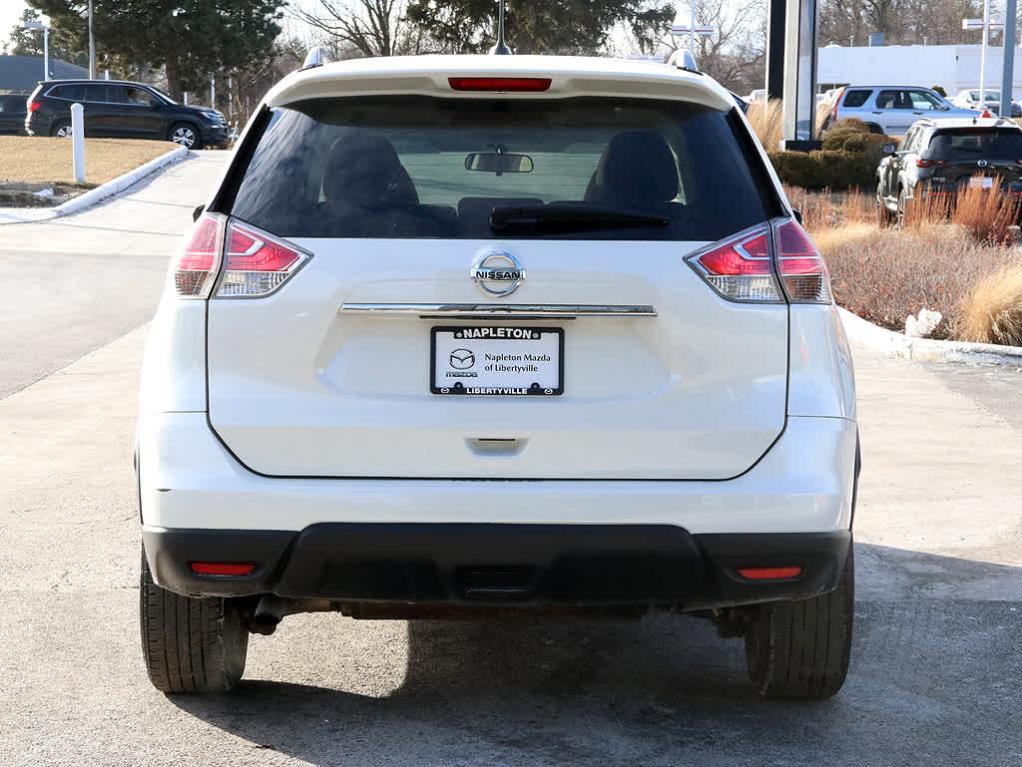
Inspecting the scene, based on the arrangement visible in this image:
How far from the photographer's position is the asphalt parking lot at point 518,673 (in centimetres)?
407

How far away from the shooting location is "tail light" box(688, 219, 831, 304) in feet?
12.4

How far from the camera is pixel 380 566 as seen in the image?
3703mm

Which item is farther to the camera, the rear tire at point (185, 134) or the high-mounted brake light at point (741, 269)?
the rear tire at point (185, 134)

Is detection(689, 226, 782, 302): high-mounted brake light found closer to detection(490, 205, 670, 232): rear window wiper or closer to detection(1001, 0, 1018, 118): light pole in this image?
detection(490, 205, 670, 232): rear window wiper

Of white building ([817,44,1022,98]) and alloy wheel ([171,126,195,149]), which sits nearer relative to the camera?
alloy wheel ([171,126,195,149])

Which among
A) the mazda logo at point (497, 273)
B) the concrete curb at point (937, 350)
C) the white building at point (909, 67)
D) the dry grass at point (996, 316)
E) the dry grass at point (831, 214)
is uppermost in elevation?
the white building at point (909, 67)

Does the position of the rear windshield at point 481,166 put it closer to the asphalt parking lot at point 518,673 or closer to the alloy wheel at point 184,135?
the asphalt parking lot at point 518,673

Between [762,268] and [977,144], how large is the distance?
62.7ft

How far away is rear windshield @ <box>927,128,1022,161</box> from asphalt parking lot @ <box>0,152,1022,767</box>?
14738 millimetres

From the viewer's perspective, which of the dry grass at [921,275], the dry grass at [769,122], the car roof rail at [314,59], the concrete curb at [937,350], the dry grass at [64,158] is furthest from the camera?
the dry grass at [769,122]

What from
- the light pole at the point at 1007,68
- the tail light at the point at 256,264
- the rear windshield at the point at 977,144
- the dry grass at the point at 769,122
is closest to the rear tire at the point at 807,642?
the tail light at the point at 256,264

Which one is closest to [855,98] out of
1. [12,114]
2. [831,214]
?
[831,214]

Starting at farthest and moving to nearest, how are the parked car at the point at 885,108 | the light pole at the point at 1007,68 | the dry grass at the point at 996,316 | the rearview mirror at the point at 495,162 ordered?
1. the parked car at the point at 885,108
2. the light pole at the point at 1007,68
3. the dry grass at the point at 996,316
4. the rearview mirror at the point at 495,162

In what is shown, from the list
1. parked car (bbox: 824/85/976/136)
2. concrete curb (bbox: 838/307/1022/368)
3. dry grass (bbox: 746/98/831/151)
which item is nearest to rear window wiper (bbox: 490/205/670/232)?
concrete curb (bbox: 838/307/1022/368)
